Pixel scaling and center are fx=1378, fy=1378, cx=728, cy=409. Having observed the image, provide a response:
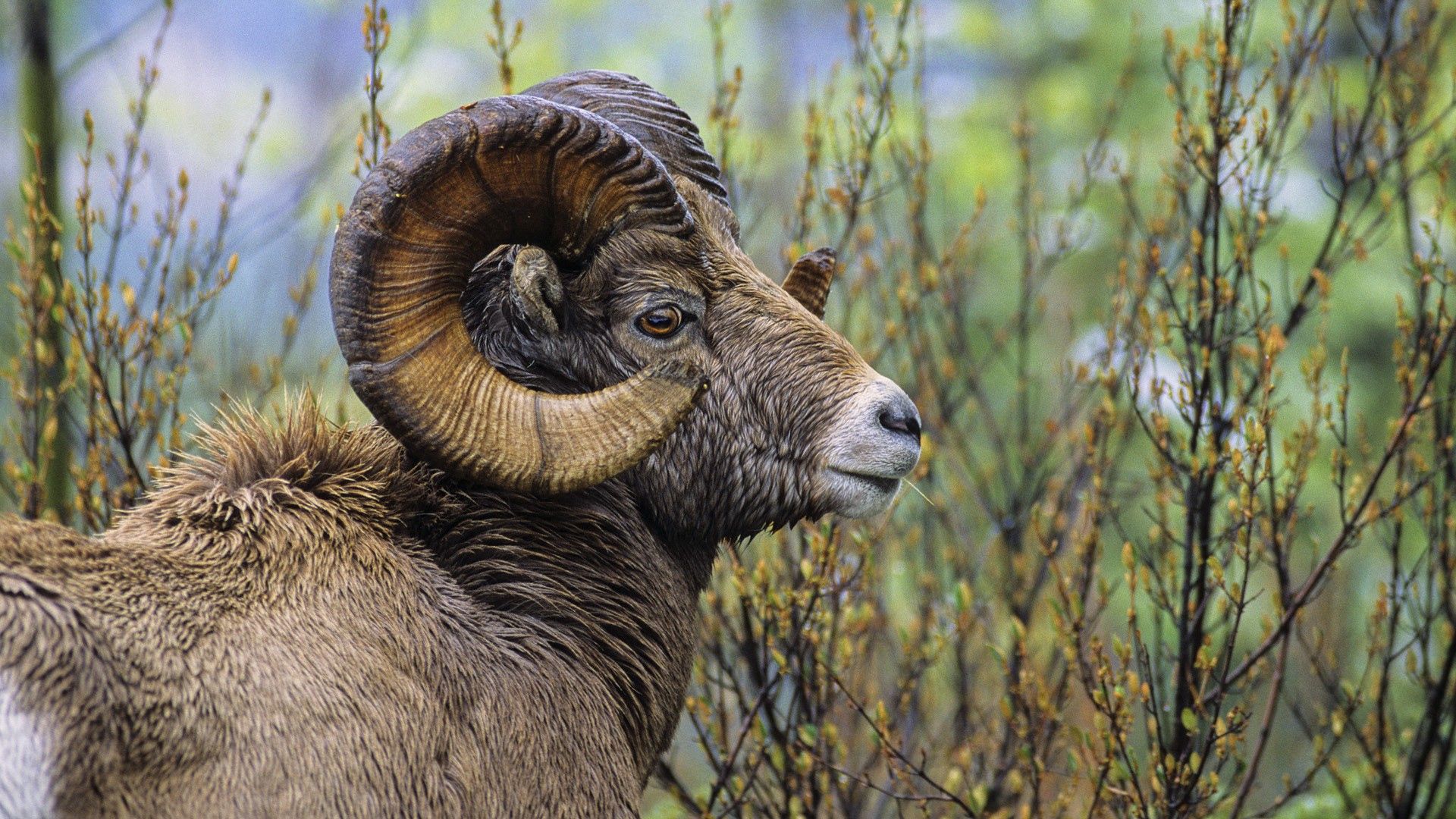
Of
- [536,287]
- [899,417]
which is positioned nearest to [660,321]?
[536,287]

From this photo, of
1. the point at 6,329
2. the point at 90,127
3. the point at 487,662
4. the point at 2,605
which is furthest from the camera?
the point at 6,329

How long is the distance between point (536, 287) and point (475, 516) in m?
0.70

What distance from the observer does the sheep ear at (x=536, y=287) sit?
4098 mm

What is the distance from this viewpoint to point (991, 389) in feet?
51.8

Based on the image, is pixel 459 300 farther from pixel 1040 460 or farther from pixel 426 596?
pixel 1040 460

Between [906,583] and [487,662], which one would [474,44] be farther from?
[487,662]

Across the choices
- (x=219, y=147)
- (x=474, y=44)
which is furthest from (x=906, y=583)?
(x=219, y=147)

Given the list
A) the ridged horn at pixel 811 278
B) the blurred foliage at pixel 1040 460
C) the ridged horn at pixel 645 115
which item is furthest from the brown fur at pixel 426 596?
the blurred foliage at pixel 1040 460

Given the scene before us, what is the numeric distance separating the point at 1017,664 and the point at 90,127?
4.64 meters

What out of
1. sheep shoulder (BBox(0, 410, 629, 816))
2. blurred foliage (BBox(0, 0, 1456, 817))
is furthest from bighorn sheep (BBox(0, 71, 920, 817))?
blurred foliage (BBox(0, 0, 1456, 817))

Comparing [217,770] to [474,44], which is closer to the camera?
[217,770]

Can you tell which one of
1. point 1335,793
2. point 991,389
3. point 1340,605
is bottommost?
point 1335,793

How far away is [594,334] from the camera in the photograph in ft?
13.8

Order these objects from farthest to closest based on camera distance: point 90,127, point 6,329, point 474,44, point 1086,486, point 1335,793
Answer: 1. point 474,44
2. point 6,329
3. point 1086,486
4. point 1335,793
5. point 90,127
